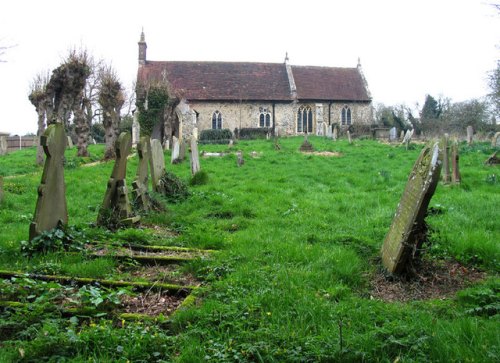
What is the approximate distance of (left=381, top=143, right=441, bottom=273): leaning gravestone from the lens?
14.4 feet

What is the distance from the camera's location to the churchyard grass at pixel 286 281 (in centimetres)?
304

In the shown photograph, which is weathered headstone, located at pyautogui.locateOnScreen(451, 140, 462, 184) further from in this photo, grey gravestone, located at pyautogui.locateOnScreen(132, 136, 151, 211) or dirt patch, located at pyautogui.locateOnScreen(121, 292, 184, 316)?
dirt patch, located at pyautogui.locateOnScreen(121, 292, 184, 316)

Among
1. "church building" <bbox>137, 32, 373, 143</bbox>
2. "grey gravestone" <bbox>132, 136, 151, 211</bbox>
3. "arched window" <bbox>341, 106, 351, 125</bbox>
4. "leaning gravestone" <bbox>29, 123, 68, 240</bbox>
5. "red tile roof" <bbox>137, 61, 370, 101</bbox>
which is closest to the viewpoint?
"leaning gravestone" <bbox>29, 123, 68, 240</bbox>

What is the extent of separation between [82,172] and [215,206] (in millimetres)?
6527

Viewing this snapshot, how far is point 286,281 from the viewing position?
433 cm

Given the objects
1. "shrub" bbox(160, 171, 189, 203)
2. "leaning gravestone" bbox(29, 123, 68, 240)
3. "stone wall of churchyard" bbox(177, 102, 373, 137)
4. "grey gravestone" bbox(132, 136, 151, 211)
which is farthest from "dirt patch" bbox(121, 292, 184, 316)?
"stone wall of churchyard" bbox(177, 102, 373, 137)

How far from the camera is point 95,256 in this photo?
17.5 feet

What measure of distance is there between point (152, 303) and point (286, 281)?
1.35 meters

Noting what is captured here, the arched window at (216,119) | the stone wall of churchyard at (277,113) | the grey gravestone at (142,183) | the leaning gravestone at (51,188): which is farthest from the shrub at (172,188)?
the arched window at (216,119)

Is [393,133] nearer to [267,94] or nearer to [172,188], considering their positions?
[267,94]

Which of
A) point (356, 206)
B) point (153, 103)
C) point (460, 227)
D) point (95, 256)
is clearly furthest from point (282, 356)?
point (153, 103)

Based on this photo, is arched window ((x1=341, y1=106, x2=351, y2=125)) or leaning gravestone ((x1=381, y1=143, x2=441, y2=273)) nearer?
leaning gravestone ((x1=381, y1=143, x2=441, y2=273))

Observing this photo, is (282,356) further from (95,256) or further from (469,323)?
(95,256)

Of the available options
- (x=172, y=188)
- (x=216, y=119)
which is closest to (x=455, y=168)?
(x=172, y=188)
